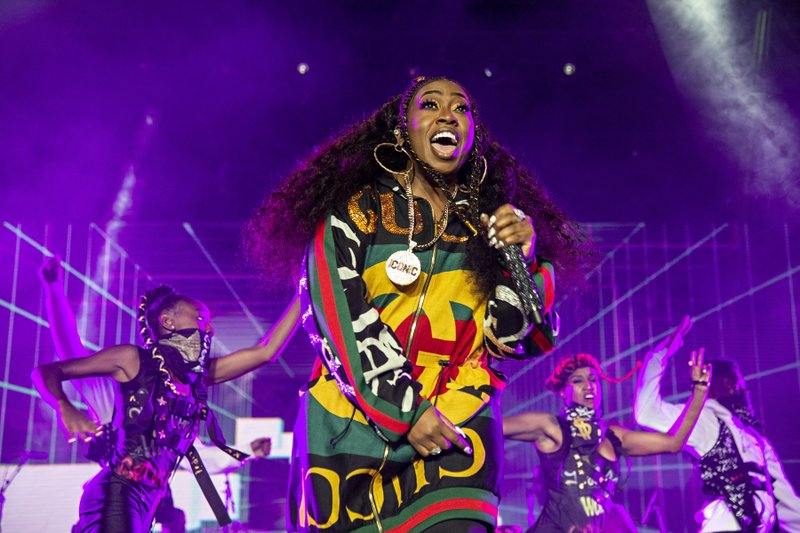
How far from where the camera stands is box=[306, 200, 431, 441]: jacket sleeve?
77.2 inches

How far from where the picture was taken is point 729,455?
19.9 feet

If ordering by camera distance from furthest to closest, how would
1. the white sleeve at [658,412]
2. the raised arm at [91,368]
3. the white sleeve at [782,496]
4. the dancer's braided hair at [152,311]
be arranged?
1. the white sleeve at [782,496]
2. the white sleeve at [658,412]
3. the dancer's braided hair at [152,311]
4. the raised arm at [91,368]

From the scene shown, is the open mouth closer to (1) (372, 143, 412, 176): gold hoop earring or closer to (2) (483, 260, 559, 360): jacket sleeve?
(1) (372, 143, 412, 176): gold hoop earring

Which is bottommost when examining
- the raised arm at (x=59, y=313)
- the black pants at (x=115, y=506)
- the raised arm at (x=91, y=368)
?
the black pants at (x=115, y=506)

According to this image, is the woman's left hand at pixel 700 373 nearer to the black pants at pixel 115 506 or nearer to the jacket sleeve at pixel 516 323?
the black pants at pixel 115 506

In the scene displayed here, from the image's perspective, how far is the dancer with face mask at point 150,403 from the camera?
4.02 meters

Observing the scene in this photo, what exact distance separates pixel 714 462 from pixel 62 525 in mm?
5487

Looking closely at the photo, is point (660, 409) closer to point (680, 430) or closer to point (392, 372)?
point (680, 430)

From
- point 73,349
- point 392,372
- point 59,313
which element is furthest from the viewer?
point 73,349

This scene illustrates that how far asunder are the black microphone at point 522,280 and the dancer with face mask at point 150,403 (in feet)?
8.19

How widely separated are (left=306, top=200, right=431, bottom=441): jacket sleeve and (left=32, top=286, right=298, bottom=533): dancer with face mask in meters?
2.30

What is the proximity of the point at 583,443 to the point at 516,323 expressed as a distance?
3.96m

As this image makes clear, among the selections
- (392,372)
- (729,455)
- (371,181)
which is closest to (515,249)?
(392,372)

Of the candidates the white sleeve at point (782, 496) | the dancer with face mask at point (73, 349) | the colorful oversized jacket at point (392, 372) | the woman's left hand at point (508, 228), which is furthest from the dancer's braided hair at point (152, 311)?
the white sleeve at point (782, 496)
